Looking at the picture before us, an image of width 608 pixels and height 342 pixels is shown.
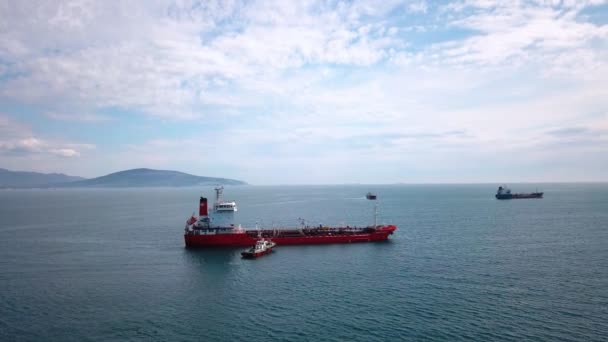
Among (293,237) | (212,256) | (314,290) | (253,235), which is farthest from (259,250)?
(314,290)

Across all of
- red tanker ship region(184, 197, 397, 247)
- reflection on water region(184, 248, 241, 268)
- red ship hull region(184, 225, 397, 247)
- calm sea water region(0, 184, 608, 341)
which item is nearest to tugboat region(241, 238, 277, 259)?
calm sea water region(0, 184, 608, 341)

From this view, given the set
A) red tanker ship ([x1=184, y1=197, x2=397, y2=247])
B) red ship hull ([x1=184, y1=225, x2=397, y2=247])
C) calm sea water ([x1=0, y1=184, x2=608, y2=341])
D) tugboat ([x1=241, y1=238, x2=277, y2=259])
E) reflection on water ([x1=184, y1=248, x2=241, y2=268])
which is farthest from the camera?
red tanker ship ([x1=184, y1=197, x2=397, y2=247])

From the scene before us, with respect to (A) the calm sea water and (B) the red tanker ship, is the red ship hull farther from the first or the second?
(A) the calm sea water

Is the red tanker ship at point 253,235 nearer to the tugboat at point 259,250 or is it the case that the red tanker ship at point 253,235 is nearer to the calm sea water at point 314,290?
the calm sea water at point 314,290

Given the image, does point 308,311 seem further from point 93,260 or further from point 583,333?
point 93,260

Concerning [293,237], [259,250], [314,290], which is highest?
[293,237]

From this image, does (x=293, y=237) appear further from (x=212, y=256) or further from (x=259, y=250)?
(x=212, y=256)
